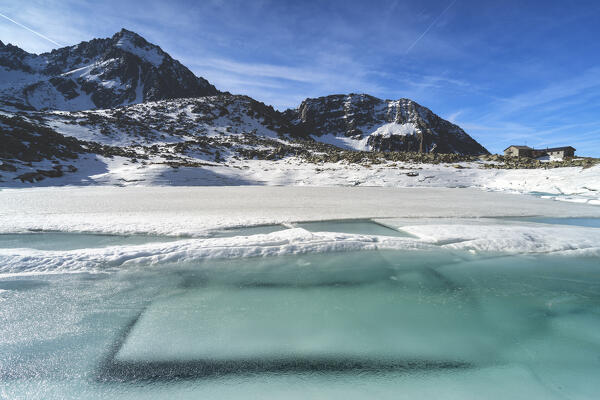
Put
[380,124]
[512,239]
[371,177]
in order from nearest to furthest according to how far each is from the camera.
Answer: [512,239] → [371,177] → [380,124]

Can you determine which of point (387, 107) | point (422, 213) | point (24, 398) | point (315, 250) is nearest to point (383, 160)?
point (422, 213)

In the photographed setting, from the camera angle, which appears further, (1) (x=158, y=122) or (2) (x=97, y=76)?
(2) (x=97, y=76)

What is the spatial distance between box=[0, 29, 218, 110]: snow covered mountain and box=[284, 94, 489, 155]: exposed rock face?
52978 mm

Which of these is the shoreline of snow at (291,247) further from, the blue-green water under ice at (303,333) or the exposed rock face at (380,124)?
the exposed rock face at (380,124)

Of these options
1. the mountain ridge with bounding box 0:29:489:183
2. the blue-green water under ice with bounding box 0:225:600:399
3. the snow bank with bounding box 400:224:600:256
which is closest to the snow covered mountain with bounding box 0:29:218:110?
the mountain ridge with bounding box 0:29:489:183

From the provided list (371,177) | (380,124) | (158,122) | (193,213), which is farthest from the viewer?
(380,124)

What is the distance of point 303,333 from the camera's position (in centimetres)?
221

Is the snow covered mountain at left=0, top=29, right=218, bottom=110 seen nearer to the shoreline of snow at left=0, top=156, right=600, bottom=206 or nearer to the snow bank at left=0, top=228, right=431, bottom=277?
the shoreline of snow at left=0, top=156, right=600, bottom=206

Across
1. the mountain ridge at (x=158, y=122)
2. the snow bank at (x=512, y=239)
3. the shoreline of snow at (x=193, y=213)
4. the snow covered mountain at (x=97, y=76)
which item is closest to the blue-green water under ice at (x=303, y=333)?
the snow bank at (x=512, y=239)

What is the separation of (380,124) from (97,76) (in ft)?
389

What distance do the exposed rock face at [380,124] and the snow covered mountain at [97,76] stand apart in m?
53.0

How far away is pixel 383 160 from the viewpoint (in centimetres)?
2041

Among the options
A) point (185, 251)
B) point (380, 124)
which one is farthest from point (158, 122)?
point (380, 124)

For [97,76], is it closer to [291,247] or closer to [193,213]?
[193,213]
